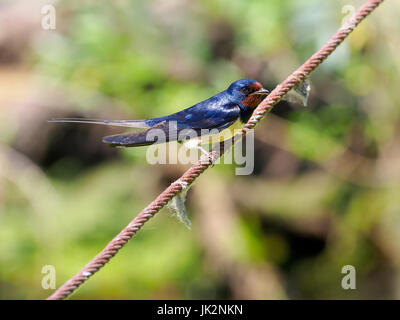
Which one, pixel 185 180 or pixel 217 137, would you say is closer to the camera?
pixel 185 180

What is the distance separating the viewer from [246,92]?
7.75ft

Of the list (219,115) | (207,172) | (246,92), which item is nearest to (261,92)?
(246,92)

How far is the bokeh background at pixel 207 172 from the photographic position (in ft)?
14.4

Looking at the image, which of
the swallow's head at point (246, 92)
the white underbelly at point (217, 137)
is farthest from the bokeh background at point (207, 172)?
the white underbelly at point (217, 137)

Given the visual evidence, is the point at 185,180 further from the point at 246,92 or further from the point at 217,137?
the point at 246,92

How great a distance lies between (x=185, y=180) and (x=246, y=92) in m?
0.77

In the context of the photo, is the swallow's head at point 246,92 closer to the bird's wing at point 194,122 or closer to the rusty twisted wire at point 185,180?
the bird's wing at point 194,122

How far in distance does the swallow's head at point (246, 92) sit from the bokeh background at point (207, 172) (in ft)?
5.14

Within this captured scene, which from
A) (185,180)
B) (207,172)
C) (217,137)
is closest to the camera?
(185,180)

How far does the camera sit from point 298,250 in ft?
19.3

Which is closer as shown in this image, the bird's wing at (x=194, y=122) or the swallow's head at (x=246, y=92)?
the bird's wing at (x=194, y=122)

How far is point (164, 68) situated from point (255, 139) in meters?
1.27

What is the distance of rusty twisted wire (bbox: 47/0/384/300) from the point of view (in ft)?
5.38

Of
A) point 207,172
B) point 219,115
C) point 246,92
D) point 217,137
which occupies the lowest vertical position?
point 217,137
